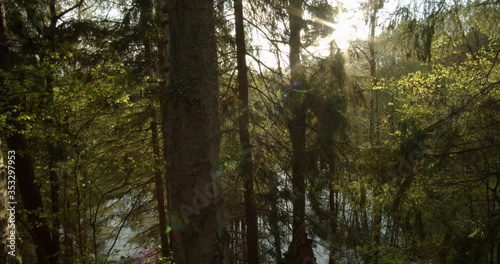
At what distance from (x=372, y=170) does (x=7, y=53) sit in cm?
677

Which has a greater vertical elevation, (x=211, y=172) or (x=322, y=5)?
(x=322, y=5)

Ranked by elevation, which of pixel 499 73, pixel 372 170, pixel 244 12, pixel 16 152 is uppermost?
pixel 244 12

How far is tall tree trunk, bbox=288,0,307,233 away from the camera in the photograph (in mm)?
7336

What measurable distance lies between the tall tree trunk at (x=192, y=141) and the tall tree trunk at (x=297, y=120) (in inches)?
218

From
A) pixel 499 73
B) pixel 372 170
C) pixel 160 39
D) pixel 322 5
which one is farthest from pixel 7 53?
pixel 499 73

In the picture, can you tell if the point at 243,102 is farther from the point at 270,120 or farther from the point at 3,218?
the point at 3,218

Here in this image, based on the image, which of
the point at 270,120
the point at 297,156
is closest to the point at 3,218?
the point at 270,120

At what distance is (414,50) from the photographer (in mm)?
5586

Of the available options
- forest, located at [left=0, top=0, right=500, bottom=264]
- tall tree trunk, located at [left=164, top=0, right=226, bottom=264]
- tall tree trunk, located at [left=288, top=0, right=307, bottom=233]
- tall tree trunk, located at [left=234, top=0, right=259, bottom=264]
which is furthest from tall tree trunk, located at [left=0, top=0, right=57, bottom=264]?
tall tree trunk, located at [left=164, top=0, right=226, bottom=264]

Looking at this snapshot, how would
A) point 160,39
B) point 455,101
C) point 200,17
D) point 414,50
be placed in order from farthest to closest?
point 160,39 < point 455,101 < point 414,50 < point 200,17

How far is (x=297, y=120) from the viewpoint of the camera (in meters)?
8.84

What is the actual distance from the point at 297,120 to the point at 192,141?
7296 mm

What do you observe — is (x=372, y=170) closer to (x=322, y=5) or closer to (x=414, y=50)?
(x=414, y=50)

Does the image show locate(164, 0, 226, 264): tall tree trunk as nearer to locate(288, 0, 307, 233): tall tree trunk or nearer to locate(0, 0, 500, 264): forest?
locate(0, 0, 500, 264): forest
